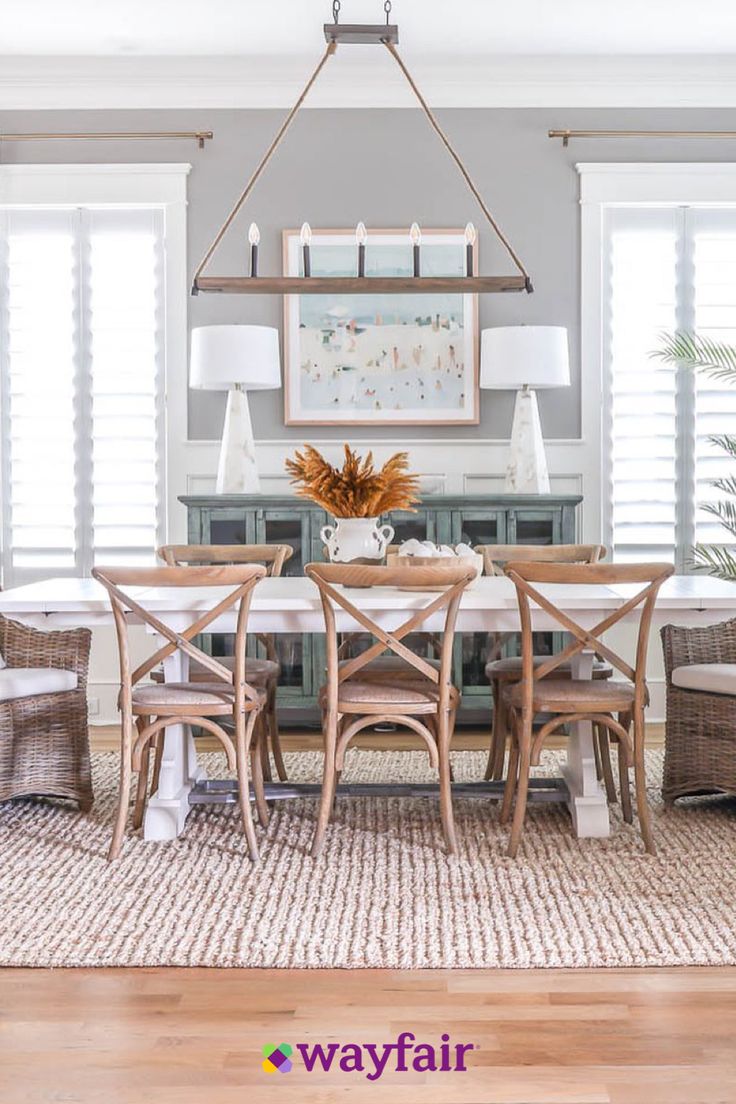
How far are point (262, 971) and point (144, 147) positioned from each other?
13.7ft

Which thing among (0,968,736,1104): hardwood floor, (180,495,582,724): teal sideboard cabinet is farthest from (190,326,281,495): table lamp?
(0,968,736,1104): hardwood floor

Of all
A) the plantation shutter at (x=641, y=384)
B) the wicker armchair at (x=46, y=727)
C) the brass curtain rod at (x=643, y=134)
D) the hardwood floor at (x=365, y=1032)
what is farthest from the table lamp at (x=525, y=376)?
→ the hardwood floor at (x=365, y=1032)

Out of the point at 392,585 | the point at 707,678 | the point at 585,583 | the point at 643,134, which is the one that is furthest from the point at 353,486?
the point at 643,134

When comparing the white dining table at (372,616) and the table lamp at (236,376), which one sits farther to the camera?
the table lamp at (236,376)

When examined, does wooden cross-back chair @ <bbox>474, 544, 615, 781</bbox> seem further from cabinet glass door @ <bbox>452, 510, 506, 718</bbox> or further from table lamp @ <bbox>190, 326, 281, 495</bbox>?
table lamp @ <bbox>190, 326, 281, 495</bbox>

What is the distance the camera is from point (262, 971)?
2.43m

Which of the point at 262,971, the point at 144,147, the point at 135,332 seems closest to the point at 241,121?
the point at 144,147

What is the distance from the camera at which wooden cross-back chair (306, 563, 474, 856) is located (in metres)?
3.06

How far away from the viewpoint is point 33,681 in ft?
11.7

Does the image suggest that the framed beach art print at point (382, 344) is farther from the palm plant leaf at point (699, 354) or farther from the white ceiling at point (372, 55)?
the palm plant leaf at point (699, 354)

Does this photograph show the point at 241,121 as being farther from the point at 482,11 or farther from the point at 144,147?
the point at 482,11

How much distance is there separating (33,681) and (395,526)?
194 centimetres

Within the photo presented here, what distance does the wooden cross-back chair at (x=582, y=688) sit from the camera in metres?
3.07

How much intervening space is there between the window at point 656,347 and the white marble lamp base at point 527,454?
17.8 inches
